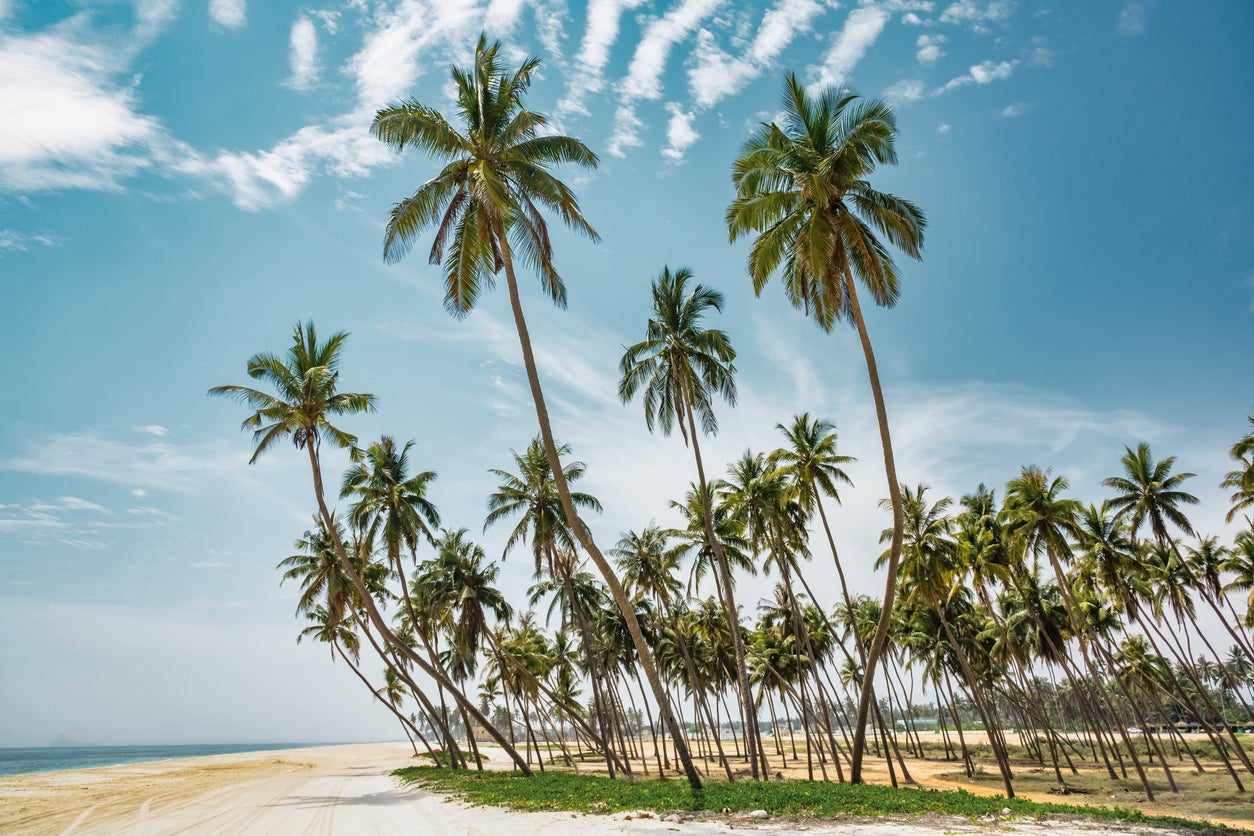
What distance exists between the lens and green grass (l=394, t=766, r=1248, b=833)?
11.9m

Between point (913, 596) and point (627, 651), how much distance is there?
1831 cm

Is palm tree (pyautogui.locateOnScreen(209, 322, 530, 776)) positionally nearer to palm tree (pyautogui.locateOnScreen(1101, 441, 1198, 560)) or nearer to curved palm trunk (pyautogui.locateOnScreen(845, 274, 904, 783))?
curved palm trunk (pyautogui.locateOnScreen(845, 274, 904, 783))

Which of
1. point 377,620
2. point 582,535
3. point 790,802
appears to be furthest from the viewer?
point 377,620

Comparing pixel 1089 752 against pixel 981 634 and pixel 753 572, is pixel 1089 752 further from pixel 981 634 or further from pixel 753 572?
pixel 753 572

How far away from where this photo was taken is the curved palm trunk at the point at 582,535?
14906 mm

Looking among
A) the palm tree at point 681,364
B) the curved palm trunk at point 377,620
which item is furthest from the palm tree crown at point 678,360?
the curved palm trunk at point 377,620

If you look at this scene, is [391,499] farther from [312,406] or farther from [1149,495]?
[1149,495]

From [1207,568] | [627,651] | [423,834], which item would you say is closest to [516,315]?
[423,834]

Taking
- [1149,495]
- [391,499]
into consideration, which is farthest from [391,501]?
[1149,495]

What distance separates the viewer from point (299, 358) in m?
24.0

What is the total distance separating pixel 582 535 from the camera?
15289mm

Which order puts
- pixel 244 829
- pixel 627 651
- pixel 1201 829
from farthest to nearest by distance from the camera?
1. pixel 627 651
2. pixel 244 829
3. pixel 1201 829

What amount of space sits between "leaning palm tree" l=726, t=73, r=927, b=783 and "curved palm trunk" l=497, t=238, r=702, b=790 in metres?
5.33

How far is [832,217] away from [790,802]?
45.8 feet
